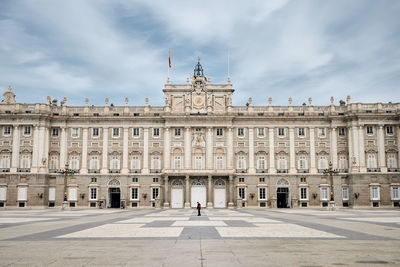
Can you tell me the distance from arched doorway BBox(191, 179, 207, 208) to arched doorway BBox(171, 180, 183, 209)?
1.97 metres

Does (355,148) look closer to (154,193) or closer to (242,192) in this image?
(242,192)

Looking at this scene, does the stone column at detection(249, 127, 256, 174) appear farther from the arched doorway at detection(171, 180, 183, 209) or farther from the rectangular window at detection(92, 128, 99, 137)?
the rectangular window at detection(92, 128, 99, 137)

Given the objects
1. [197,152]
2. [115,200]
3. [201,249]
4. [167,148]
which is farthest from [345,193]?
[201,249]

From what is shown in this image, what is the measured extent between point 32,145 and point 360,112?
53.6 meters

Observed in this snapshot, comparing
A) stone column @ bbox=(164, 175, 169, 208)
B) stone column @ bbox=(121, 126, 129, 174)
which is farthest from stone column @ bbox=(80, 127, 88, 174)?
stone column @ bbox=(164, 175, 169, 208)

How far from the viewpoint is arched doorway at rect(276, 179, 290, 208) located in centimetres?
6297

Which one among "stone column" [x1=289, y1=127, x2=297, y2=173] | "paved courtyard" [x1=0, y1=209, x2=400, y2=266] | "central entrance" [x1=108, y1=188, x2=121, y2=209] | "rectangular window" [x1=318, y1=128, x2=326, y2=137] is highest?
"rectangular window" [x1=318, y1=128, x2=326, y2=137]

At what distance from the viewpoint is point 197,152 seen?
63.6m

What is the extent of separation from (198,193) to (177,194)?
11.2 feet

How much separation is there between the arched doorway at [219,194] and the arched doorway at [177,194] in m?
5.67

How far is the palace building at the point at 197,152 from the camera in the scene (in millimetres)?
61625

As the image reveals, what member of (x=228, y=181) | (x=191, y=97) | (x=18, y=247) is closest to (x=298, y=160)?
(x=228, y=181)

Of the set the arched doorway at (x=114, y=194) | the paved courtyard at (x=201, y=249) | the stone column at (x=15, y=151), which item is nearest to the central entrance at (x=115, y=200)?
the arched doorway at (x=114, y=194)

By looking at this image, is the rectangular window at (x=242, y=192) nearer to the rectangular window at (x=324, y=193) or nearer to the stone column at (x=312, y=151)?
the stone column at (x=312, y=151)
